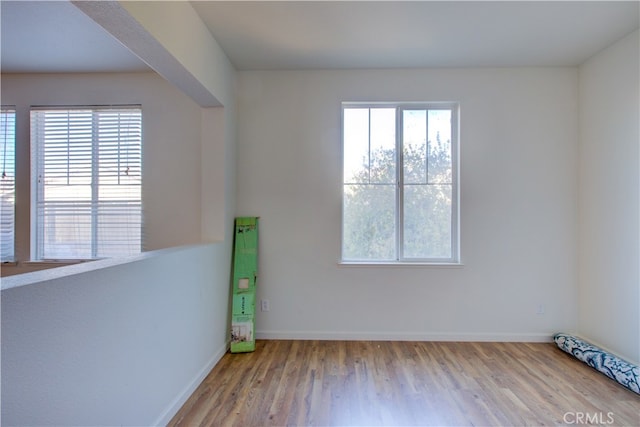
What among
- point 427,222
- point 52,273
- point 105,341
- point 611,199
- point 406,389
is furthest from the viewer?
point 427,222

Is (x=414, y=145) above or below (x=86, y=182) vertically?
above

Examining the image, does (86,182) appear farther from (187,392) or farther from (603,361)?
(603,361)

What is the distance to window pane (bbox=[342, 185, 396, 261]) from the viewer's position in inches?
122

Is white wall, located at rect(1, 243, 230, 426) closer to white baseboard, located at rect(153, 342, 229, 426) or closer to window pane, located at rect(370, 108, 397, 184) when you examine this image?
white baseboard, located at rect(153, 342, 229, 426)

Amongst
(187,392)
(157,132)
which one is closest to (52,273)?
(187,392)

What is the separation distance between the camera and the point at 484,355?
268 cm

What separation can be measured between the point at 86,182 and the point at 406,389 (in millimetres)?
3540

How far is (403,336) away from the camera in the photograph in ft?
9.81

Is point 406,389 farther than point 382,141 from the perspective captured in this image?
No

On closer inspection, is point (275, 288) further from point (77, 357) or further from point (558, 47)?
point (558, 47)

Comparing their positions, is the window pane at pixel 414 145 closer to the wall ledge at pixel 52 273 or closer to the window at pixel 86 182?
the wall ledge at pixel 52 273

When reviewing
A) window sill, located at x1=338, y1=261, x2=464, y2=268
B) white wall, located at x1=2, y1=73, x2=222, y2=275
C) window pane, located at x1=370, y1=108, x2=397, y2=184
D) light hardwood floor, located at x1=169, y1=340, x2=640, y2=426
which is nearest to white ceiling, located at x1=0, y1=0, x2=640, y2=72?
white wall, located at x1=2, y1=73, x2=222, y2=275

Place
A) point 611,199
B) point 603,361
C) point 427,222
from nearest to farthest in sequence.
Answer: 1. point 603,361
2. point 611,199
3. point 427,222

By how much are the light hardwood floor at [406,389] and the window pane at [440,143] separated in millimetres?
1795
